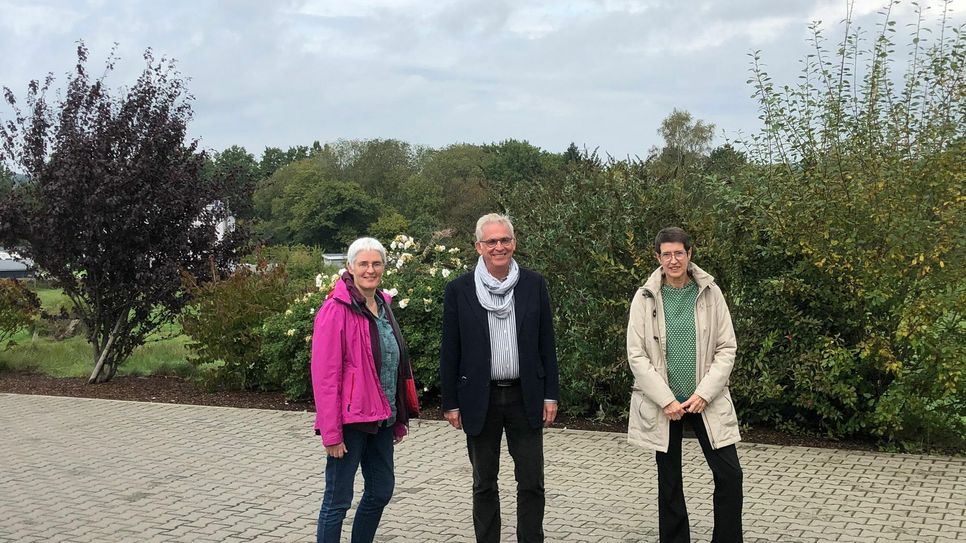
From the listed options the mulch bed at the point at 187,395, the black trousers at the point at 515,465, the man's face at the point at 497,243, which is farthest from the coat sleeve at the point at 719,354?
the mulch bed at the point at 187,395

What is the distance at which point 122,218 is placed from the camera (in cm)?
1319

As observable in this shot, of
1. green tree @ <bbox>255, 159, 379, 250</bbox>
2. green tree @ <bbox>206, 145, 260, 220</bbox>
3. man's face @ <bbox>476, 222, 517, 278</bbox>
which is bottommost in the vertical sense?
man's face @ <bbox>476, 222, 517, 278</bbox>

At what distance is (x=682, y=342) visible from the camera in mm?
5543

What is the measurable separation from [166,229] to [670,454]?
9.56m

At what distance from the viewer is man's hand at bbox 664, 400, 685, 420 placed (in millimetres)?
5441

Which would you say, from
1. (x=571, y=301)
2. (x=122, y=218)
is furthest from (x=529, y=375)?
(x=122, y=218)

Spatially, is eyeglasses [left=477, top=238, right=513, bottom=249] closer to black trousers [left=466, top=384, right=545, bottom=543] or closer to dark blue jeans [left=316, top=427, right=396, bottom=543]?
black trousers [left=466, top=384, right=545, bottom=543]

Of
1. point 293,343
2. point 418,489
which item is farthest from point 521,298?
point 293,343

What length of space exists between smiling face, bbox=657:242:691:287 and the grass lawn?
32.5 feet

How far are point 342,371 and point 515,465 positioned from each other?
104 cm

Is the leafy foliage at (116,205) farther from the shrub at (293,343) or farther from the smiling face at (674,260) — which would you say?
the smiling face at (674,260)

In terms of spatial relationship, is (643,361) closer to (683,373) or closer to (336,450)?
(683,373)

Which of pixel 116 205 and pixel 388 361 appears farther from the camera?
pixel 116 205

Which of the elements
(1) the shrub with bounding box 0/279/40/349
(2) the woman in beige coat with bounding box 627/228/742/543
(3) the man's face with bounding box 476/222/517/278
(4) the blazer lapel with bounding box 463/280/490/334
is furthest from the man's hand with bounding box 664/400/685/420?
(1) the shrub with bounding box 0/279/40/349
